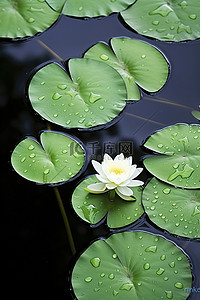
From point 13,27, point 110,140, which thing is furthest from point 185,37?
point 13,27

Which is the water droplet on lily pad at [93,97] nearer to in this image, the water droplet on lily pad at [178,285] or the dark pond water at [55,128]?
the dark pond water at [55,128]

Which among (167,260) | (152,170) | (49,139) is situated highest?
(49,139)

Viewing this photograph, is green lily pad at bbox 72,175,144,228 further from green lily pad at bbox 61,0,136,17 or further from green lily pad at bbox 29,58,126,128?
green lily pad at bbox 61,0,136,17

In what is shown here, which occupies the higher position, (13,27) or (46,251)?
(13,27)

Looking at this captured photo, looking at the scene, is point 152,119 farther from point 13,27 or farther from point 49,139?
point 13,27

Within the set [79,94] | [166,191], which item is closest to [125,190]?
[166,191]

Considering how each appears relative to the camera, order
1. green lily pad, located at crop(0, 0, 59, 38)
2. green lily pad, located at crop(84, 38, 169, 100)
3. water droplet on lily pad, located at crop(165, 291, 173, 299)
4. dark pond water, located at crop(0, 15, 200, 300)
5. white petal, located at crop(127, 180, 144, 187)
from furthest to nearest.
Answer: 1. green lily pad, located at crop(0, 0, 59, 38)
2. green lily pad, located at crop(84, 38, 169, 100)
3. white petal, located at crop(127, 180, 144, 187)
4. dark pond water, located at crop(0, 15, 200, 300)
5. water droplet on lily pad, located at crop(165, 291, 173, 299)

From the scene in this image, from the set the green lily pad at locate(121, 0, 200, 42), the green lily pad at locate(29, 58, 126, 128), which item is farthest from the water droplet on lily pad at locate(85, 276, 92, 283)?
the green lily pad at locate(121, 0, 200, 42)
